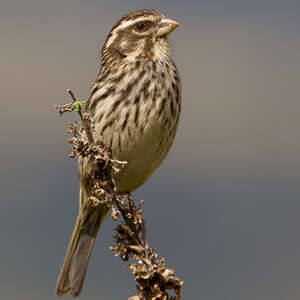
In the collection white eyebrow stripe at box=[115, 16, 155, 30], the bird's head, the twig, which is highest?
white eyebrow stripe at box=[115, 16, 155, 30]

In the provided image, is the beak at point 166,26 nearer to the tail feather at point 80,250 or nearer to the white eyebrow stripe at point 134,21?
the white eyebrow stripe at point 134,21

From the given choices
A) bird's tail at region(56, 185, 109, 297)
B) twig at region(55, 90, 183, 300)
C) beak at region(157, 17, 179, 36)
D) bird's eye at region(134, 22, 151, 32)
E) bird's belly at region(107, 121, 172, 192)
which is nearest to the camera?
twig at region(55, 90, 183, 300)

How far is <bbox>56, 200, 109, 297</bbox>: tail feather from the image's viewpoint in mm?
4785

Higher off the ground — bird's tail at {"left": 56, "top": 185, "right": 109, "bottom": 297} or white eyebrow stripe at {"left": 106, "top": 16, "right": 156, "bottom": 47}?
white eyebrow stripe at {"left": 106, "top": 16, "right": 156, "bottom": 47}

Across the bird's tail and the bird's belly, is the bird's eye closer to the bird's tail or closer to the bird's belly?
the bird's belly

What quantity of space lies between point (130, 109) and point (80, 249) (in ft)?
4.05

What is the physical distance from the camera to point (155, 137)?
423cm

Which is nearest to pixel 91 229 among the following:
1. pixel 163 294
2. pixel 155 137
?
pixel 155 137

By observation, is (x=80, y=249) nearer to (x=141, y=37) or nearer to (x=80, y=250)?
(x=80, y=250)

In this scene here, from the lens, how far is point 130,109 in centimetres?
421

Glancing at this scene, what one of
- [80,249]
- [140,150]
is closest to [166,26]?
[140,150]

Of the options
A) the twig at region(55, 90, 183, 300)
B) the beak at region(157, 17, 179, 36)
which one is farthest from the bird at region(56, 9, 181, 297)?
the twig at region(55, 90, 183, 300)

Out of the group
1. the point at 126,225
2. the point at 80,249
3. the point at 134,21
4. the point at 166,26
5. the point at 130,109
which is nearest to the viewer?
the point at 126,225

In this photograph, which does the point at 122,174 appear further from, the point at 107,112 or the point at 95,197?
the point at 95,197
